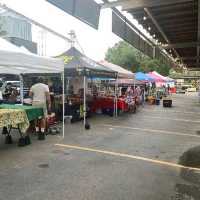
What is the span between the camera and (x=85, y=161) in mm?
6574

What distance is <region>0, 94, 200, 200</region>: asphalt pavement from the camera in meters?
4.79

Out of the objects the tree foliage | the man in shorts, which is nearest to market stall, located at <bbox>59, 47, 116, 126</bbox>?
the man in shorts

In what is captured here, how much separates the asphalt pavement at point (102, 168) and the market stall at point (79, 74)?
2.57 metres

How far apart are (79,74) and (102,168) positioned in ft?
19.1

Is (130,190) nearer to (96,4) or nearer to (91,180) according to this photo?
(91,180)

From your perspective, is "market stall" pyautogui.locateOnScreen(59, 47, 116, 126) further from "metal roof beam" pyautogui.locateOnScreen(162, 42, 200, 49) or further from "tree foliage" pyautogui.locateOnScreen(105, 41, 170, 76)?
"tree foliage" pyautogui.locateOnScreen(105, 41, 170, 76)

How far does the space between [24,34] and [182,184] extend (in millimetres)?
64509

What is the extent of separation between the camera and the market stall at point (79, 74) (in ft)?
37.4

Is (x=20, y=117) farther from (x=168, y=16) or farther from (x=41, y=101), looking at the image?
(x=168, y=16)

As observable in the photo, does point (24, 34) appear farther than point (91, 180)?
Yes

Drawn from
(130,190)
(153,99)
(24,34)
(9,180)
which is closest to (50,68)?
(9,180)

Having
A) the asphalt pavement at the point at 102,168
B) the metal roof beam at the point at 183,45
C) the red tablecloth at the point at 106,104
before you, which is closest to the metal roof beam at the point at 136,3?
the asphalt pavement at the point at 102,168

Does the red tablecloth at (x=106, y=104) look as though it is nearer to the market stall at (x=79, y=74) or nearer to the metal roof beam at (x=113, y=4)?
the market stall at (x=79, y=74)

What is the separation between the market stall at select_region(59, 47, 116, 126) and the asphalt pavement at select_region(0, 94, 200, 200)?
101 inches
